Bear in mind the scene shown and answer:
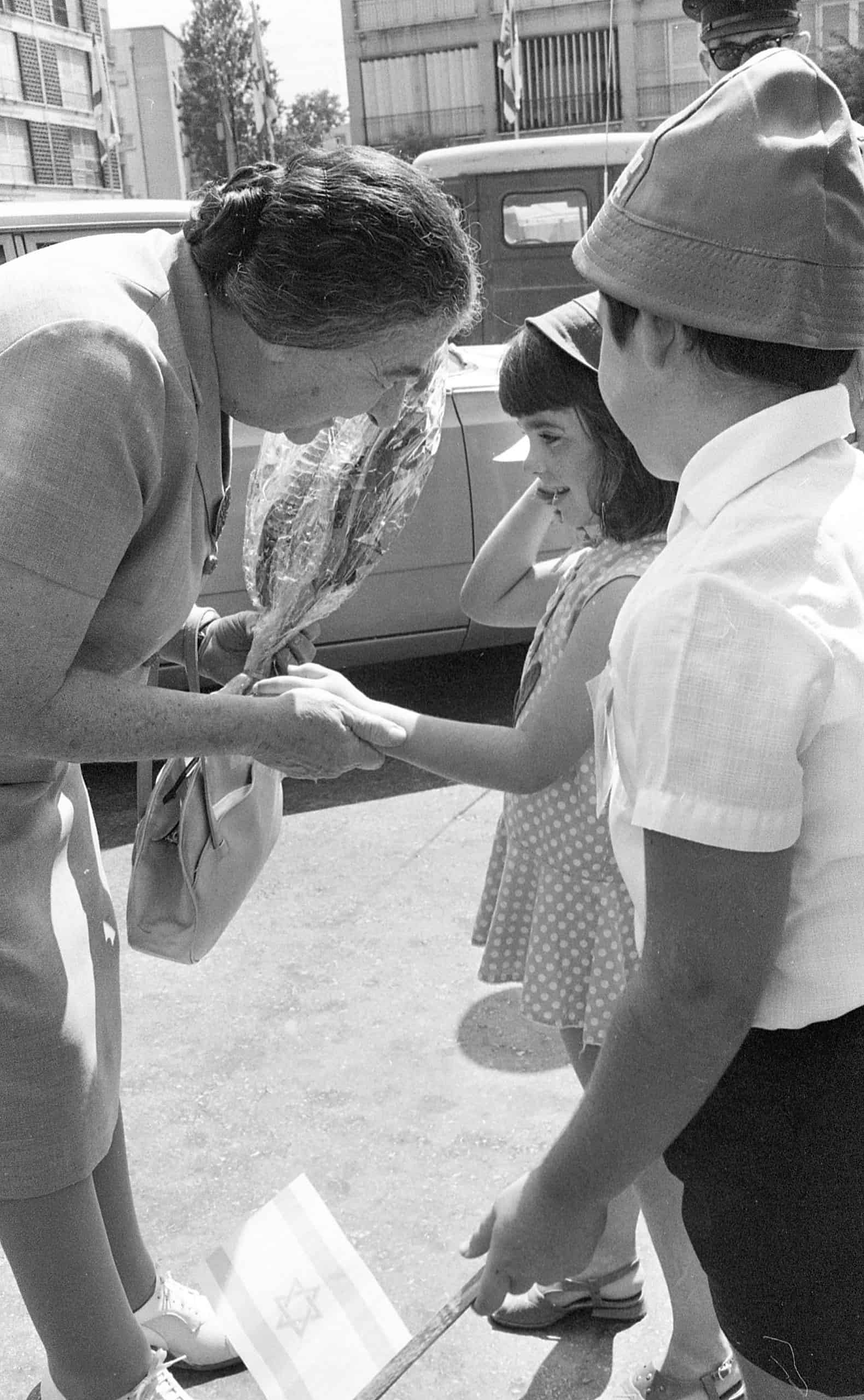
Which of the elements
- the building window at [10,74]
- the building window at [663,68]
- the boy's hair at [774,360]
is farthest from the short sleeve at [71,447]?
the building window at [10,74]

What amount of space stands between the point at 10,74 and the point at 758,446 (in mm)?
45318

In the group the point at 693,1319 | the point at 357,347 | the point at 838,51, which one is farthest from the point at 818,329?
the point at 838,51

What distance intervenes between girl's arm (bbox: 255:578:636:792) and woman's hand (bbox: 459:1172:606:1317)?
29.0 inches

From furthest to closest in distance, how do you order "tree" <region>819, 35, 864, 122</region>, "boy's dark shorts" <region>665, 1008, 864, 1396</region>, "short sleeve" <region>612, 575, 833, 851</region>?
"tree" <region>819, 35, 864, 122</region>, "boy's dark shorts" <region>665, 1008, 864, 1396</region>, "short sleeve" <region>612, 575, 833, 851</region>

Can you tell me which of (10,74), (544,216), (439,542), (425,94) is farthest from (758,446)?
(425,94)

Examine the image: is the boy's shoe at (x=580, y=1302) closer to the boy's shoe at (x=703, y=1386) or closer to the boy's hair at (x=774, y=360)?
the boy's shoe at (x=703, y=1386)

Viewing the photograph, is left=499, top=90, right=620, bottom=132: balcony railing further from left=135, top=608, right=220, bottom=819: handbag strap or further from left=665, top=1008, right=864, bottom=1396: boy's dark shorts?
left=665, top=1008, right=864, bottom=1396: boy's dark shorts

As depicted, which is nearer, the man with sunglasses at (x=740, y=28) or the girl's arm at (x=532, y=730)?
the girl's arm at (x=532, y=730)

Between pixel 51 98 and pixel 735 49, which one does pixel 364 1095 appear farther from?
pixel 51 98

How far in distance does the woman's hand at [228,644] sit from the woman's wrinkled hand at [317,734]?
311mm

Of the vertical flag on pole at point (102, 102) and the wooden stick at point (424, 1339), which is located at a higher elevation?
the vertical flag on pole at point (102, 102)

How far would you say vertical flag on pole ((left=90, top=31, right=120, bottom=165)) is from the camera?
99.1ft

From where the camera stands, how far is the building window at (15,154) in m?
41.4

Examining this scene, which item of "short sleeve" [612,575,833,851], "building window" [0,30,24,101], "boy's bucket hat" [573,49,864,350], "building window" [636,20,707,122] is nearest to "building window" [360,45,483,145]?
"building window" [636,20,707,122]
